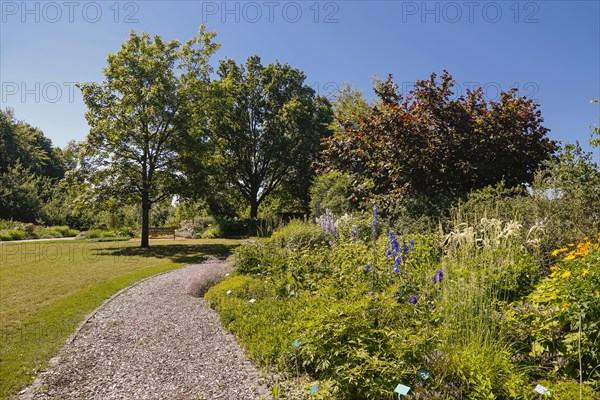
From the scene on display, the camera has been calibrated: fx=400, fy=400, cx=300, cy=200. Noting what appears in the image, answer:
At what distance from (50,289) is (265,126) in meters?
22.4

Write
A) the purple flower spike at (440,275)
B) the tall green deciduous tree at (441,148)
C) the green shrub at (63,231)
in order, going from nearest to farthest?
1. the purple flower spike at (440,275)
2. the tall green deciduous tree at (441,148)
3. the green shrub at (63,231)

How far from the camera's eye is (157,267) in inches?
475

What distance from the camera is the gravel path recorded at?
373 centimetres

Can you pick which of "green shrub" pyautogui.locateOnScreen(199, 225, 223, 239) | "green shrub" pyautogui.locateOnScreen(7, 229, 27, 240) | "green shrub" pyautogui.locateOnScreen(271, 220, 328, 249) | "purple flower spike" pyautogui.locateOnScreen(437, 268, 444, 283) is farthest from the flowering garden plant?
"green shrub" pyautogui.locateOnScreen(7, 229, 27, 240)

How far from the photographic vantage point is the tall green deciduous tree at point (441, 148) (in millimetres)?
8844

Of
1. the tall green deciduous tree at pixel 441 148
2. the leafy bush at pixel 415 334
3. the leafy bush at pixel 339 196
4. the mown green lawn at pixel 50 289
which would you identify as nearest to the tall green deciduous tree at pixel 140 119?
the mown green lawn at pixel 50 289

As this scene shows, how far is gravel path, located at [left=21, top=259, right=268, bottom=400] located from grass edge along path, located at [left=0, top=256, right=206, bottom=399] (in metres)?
0.18

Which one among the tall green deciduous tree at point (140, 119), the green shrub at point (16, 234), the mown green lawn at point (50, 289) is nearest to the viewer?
the mown green lawn at point (50, 289)

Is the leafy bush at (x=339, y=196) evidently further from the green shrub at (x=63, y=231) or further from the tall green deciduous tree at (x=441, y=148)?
the green shrub at (x=63, y=231)

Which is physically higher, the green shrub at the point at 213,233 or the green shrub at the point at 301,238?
the green shrub at the point at 301,238

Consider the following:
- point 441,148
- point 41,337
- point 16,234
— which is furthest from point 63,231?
point 441,148

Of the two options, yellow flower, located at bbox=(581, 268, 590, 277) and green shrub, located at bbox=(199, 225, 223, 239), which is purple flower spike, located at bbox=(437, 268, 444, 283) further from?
green shrub, located at bbox=(199, 225, 223, 239)

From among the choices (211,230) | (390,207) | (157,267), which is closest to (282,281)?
(390,207)

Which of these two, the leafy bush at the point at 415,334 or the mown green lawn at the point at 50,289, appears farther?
the mown green lawn at the point at 50,289
